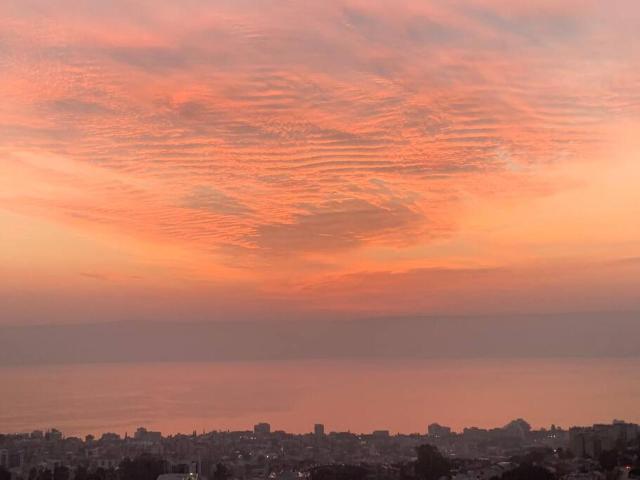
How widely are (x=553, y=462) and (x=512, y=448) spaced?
4655 millimetres

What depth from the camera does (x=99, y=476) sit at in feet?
55.6

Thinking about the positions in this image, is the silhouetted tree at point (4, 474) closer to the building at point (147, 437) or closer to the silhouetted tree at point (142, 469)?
the silhouetted tree at point (142, 469)

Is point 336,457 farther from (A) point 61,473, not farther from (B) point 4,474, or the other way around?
(B) point 4,474

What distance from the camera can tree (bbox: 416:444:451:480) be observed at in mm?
16844

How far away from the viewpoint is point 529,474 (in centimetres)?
1581

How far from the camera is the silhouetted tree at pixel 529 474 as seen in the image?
15375 mm

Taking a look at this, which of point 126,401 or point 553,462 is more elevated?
point 126,401

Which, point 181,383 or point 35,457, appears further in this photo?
point 181,383

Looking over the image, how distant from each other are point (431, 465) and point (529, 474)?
7.69 ft

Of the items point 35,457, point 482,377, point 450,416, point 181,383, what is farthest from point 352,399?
point 35,457

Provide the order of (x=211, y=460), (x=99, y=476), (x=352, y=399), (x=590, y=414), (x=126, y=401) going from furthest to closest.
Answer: (x=126, y=401) → (x=352, y=399) → (x=590, y=414) → (x=211, y=460) → (x=99, y=476)

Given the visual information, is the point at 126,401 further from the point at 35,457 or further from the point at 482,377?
the point at 35,457

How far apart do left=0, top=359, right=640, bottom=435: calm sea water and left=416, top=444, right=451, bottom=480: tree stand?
626 inches

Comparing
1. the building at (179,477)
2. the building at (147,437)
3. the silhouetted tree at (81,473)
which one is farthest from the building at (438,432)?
the building at (179,477)
